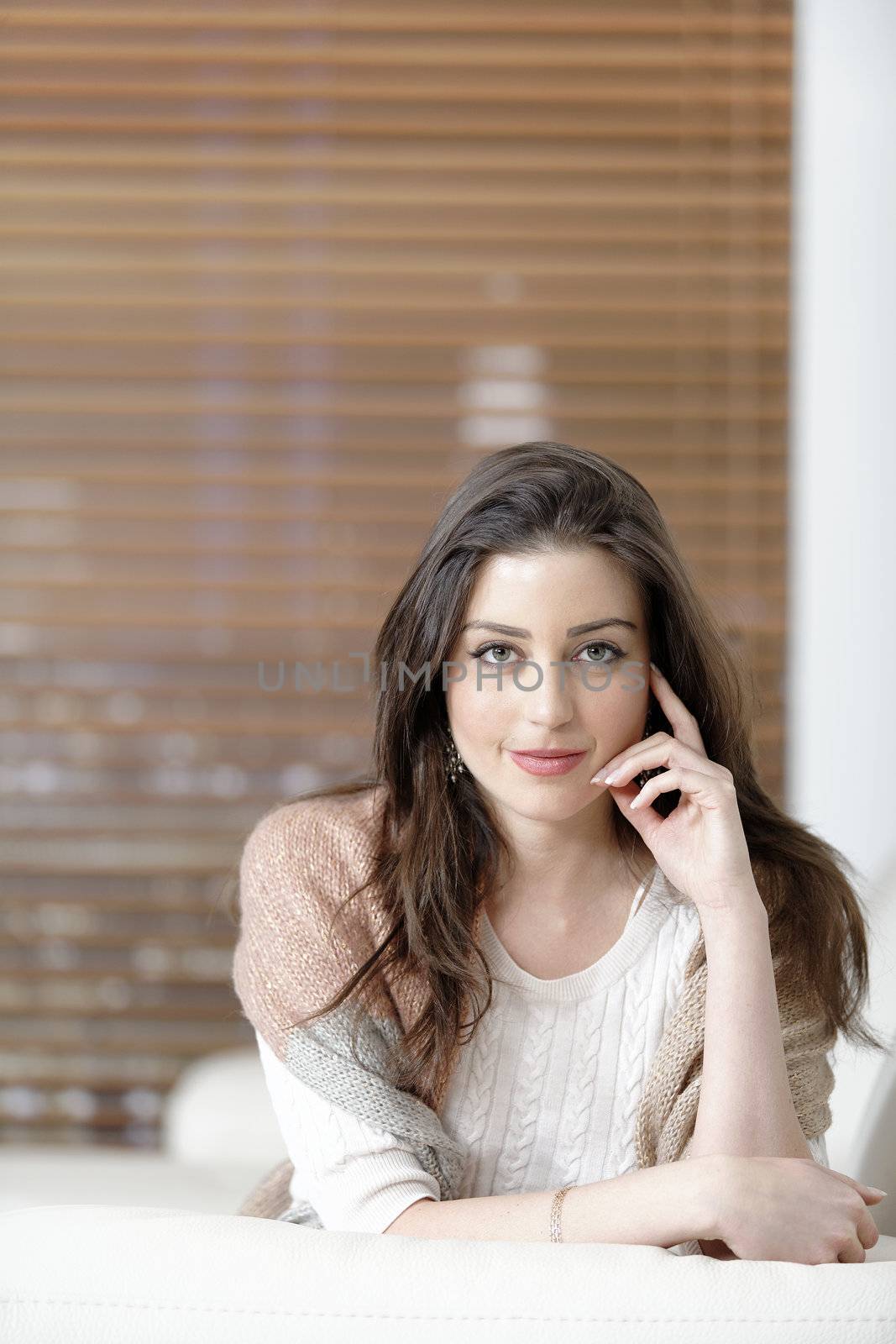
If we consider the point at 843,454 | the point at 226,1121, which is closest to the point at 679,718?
the point at 226,1121

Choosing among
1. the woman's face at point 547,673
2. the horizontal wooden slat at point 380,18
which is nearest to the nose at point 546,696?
the woman's face at point 547,673

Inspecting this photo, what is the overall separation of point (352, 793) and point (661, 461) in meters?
1.15

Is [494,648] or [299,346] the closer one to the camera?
[494,648]

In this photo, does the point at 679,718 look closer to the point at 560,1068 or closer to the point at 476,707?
the point at 476,707

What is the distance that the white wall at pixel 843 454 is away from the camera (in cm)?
237

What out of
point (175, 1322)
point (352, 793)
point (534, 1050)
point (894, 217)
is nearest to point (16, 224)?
point (352, 793)

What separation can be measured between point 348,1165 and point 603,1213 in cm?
26

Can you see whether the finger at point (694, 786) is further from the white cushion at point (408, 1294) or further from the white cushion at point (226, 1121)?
the white cushion at point (226, 1121)

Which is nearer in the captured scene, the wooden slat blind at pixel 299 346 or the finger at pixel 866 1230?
the finger at pixel 866 1230

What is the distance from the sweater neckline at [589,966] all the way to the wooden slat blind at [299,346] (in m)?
1.03

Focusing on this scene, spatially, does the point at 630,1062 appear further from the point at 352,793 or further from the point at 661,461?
the point at 661,461

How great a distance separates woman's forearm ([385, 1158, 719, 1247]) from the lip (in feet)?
1.25

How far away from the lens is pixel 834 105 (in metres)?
2.37

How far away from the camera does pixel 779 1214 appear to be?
105 centimetres
